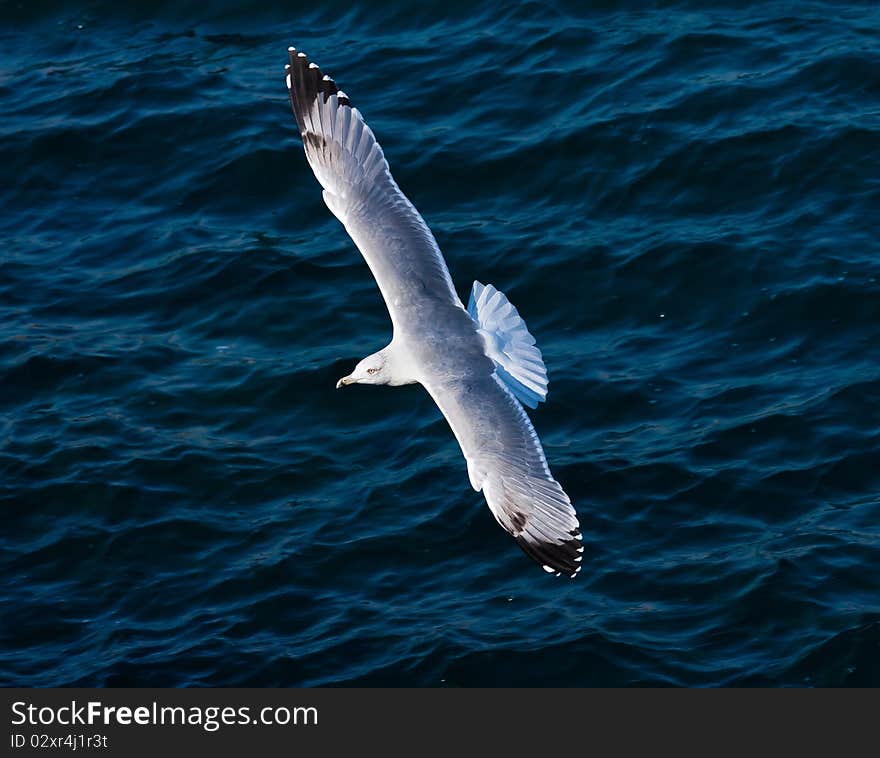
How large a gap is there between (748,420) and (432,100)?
4.86 m

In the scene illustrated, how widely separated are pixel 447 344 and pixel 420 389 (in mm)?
2886

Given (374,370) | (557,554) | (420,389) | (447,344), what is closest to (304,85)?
(374,370)

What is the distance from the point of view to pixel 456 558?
435 inches

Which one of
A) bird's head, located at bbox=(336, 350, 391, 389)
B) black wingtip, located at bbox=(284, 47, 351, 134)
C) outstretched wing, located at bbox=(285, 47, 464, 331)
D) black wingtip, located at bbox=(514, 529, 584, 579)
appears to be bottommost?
black wingtip, located at bbox=(514, 529, 584, 579)

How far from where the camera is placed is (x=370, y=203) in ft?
33.7

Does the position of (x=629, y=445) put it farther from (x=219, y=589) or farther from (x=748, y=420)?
(x=219, y=589)

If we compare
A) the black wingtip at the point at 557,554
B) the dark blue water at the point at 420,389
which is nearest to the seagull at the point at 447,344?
the black wingtip at the point at 557,554

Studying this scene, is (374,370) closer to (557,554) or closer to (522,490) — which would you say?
(522,490)

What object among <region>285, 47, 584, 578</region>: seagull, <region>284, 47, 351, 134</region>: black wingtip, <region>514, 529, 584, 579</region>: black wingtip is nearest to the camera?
<region>514, 529, 584, 579</region>: black wingtip

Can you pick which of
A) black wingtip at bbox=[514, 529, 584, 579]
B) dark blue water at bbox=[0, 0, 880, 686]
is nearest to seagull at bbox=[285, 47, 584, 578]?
black wingtip at bbox=[514, 529, 584, 579]

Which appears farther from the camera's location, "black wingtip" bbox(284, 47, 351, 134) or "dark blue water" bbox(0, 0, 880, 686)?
"dark blue water" bbox(0, 0, 880, 686)

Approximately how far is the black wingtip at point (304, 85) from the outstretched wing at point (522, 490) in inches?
98.9

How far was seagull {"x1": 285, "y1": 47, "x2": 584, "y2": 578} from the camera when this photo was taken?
891cm

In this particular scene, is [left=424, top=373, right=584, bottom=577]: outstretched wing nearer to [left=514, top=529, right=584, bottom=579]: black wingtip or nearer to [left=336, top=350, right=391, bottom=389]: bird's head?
[left=514, top=529, right=584, bottom=579]: black wingtip
